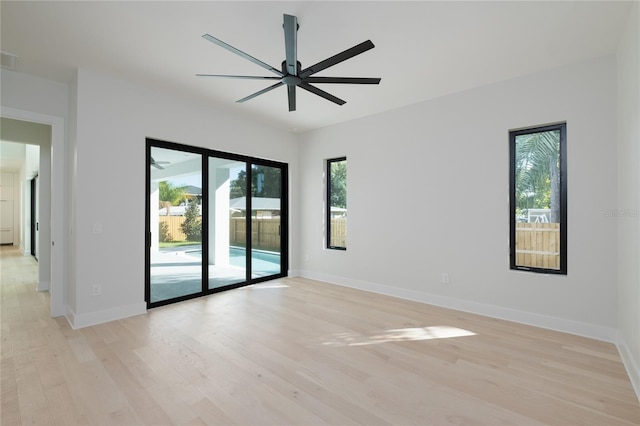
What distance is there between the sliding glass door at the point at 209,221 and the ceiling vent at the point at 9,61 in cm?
137

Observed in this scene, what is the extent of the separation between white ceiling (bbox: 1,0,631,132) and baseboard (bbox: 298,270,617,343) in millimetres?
2761

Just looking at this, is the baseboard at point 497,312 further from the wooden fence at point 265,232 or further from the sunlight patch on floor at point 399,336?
the wooden fence at point 265,232

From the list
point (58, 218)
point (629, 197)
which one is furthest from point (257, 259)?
point (629, 197)

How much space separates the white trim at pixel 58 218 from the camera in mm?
3510

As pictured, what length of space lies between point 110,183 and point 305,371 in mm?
3092

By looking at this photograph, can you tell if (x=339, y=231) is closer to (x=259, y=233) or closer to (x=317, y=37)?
(x=259, y=233)

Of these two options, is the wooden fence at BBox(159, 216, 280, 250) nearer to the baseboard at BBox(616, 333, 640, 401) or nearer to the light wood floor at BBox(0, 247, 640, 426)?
the light wood floor at BBox(0, 247, 640, 426)

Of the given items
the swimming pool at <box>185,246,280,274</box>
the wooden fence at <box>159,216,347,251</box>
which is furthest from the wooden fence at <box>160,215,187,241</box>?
the wooden fence at <box>159,216,347,251</box>

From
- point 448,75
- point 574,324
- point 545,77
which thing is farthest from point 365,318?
point 545,77

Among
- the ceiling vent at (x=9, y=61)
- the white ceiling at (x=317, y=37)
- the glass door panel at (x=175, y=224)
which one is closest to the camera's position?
the white ceiling at (x=317, y=37)

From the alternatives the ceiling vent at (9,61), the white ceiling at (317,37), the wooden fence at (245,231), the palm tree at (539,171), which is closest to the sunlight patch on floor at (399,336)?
the palm tree at (539,171)

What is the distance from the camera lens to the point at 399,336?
117 inches

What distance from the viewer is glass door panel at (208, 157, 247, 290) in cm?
459

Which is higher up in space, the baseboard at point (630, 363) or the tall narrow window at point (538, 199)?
the tall narrow window at point (538, 199)
